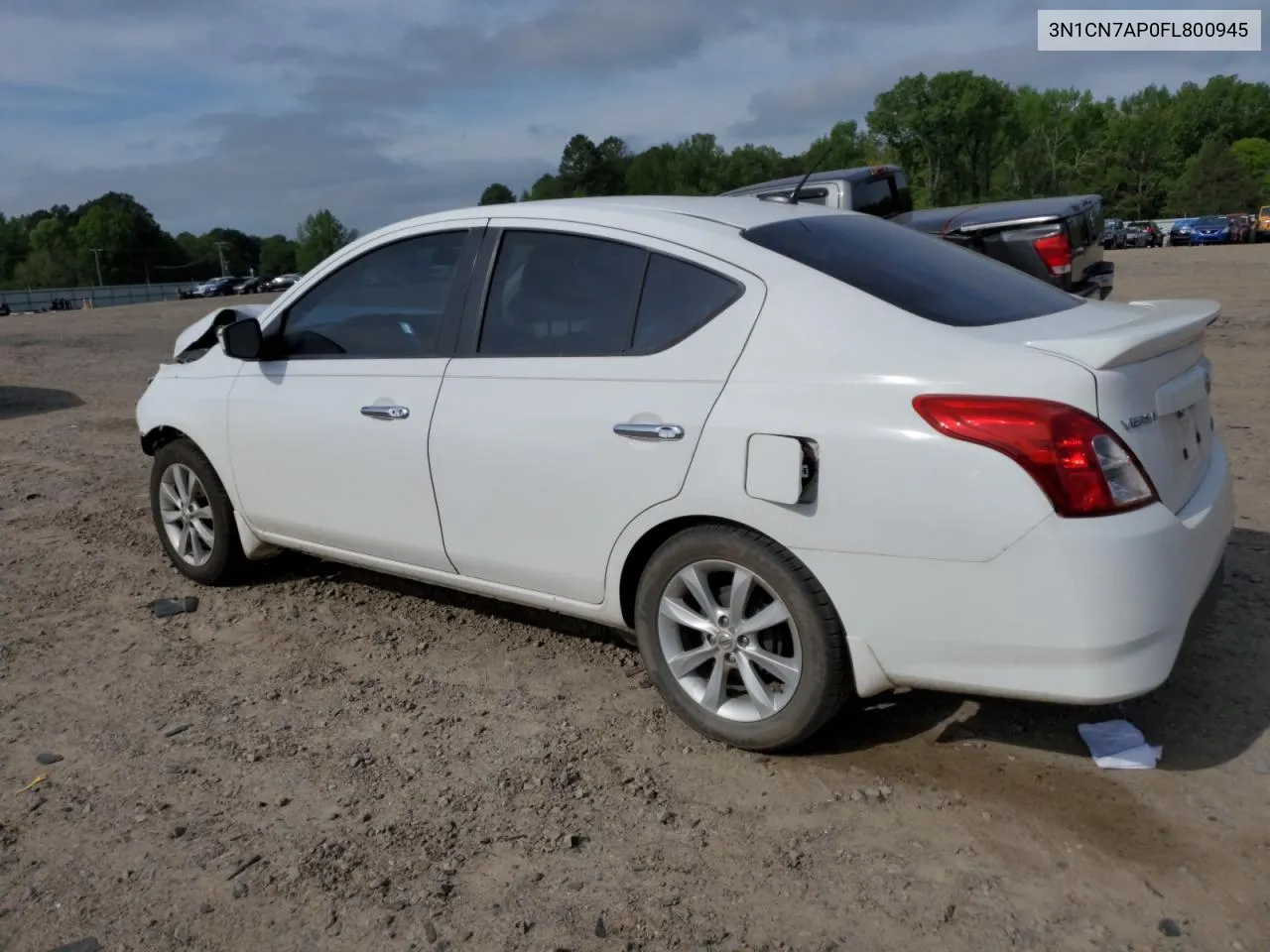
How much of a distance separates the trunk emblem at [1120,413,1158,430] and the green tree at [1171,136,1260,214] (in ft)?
304

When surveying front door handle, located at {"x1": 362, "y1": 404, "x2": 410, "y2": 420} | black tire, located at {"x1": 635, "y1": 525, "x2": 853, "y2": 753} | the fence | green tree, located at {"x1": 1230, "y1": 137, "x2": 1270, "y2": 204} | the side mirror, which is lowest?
black tire, located at {"x1": 635, "y1": 525, "x2": 853, "y2": 753}

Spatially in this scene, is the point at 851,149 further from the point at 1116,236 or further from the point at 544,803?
the point at 544,803

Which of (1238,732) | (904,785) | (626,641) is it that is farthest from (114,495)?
(1238,732)

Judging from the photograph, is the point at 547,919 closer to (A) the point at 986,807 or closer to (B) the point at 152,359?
(A) the point at 986,807

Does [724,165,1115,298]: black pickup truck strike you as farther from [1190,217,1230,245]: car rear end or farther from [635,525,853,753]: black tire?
[1190,217,1230,245]: car rear end

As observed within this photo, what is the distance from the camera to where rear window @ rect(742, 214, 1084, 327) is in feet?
→ 11.4

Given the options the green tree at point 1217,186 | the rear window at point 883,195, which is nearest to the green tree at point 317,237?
the green tree at point 1217,186

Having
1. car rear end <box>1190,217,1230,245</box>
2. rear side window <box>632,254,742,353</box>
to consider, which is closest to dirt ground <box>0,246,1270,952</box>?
rear side window <box>632,254,742,353</box>

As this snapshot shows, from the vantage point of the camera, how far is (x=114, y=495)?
747cm

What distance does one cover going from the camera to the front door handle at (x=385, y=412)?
4.23m

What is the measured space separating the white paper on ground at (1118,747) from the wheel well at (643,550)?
1258 mm

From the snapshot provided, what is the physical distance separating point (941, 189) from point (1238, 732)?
105 metres

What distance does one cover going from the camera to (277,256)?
15450 centimetres

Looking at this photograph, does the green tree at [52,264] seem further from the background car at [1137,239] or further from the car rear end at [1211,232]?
the car rear end at [1211,232]
